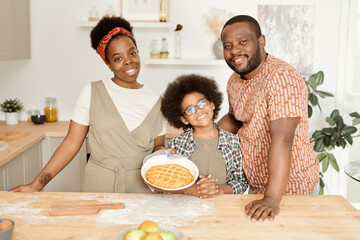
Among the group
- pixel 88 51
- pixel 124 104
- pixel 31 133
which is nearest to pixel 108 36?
pixel 124 104

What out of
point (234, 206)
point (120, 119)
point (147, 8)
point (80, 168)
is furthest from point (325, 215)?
point (147, 8)

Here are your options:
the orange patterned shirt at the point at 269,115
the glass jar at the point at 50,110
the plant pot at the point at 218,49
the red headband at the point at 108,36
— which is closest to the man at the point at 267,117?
the orange patterned shirt at the point at 269,115

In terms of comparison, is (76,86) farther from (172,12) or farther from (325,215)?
(325,215)

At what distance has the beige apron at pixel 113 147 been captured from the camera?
1.81 m

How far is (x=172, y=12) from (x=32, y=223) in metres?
2.57

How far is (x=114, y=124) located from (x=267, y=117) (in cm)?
69

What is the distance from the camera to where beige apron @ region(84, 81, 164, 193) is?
71.3 inches

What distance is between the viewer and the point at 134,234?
1054mm

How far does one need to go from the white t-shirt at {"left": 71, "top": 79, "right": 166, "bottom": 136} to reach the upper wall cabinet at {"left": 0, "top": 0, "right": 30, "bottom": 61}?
1413mm

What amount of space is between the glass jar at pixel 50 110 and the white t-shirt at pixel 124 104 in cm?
176

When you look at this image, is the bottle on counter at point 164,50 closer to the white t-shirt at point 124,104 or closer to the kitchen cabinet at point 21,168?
the kitchen cabinet at point 21,168

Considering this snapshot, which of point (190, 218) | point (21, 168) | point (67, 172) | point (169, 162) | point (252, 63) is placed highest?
point (252, 63)

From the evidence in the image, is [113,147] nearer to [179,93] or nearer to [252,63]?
[179,93]

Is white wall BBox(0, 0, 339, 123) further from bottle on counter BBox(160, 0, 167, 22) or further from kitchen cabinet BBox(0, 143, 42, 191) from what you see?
kitchen cabinet BBox(0, 143, 42, 191)
